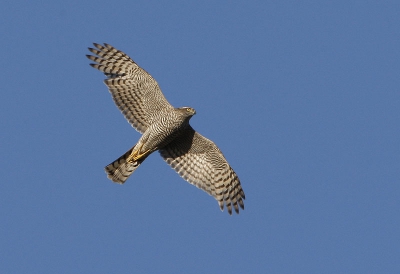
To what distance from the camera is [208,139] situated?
590 inches

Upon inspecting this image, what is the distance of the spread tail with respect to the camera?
1483 centimetres

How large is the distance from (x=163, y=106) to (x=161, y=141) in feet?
2.72

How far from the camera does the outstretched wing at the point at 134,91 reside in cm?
1479

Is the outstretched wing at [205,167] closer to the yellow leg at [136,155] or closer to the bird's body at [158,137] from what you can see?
the bird's body at [158,137]

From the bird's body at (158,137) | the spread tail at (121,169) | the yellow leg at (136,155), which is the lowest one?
the spread tail at (121,169)

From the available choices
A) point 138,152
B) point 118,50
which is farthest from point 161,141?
point 118,50

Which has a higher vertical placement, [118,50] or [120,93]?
[118,50]

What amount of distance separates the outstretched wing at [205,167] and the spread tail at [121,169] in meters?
0.85

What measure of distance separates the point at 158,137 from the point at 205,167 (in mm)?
1485

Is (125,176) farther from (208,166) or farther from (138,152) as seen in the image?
(208,166)

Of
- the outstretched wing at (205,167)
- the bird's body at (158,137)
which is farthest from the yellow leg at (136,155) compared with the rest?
the outstretched wing at (205,167)

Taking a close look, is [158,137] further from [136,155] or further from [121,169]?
[121,169]

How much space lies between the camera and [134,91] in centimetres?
1485

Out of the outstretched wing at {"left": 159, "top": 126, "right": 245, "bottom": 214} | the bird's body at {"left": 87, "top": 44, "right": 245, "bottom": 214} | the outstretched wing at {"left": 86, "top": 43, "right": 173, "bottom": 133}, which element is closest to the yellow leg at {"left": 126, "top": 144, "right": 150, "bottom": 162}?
the bird's body at {"left": 87, "top": 44, "right": 245, "bottom": 214}
